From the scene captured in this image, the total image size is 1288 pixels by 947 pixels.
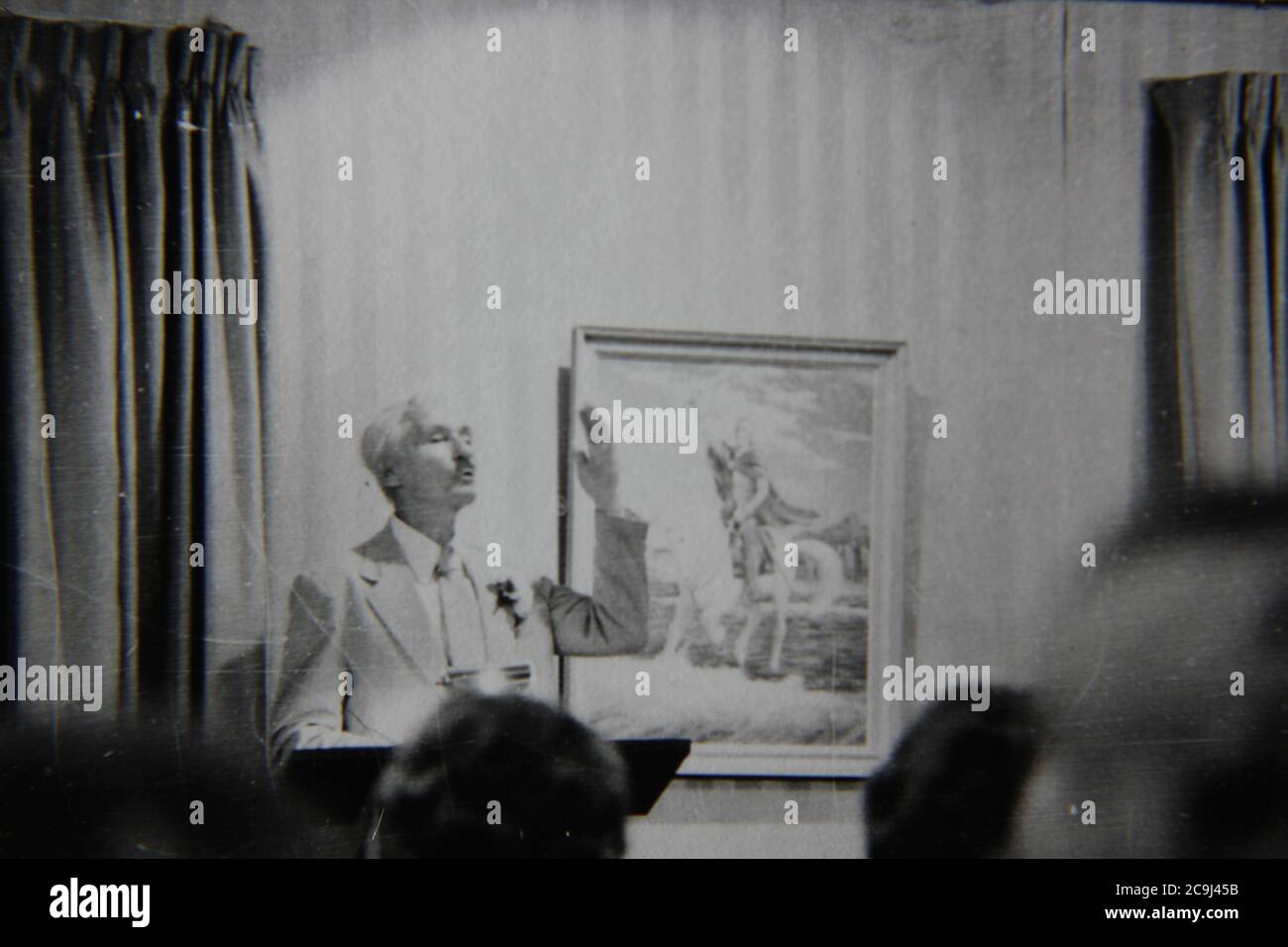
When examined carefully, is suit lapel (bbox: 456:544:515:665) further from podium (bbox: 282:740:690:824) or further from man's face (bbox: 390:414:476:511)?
podium (bbox: 282:740:690:824)

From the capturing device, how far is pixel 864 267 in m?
2.19

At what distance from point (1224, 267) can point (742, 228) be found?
1001 mm

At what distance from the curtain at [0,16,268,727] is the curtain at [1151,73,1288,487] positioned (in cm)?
185

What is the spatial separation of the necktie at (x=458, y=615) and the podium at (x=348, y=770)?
9.1 inches

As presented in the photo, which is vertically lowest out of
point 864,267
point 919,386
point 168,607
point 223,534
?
point 168,607

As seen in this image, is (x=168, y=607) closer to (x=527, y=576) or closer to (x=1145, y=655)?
(x=527, y=576)

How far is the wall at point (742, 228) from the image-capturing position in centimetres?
214

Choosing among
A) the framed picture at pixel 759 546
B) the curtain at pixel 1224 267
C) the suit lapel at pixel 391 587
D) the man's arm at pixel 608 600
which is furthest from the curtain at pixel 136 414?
the curtain at pixel 1224 267

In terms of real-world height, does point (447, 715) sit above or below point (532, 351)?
below

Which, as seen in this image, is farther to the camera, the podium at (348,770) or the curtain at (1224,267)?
the curtain at (1224,267)

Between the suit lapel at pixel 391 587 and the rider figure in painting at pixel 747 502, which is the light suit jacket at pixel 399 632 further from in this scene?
the rider figure in painting at pixel 747 502

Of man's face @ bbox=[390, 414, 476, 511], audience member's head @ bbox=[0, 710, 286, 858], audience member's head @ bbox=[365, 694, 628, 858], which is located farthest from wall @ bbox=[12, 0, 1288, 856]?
audience member's head @ bbox=[0, 710, 286, 858]

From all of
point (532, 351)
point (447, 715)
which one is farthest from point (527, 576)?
point (532, 351)

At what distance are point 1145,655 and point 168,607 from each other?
195cm
